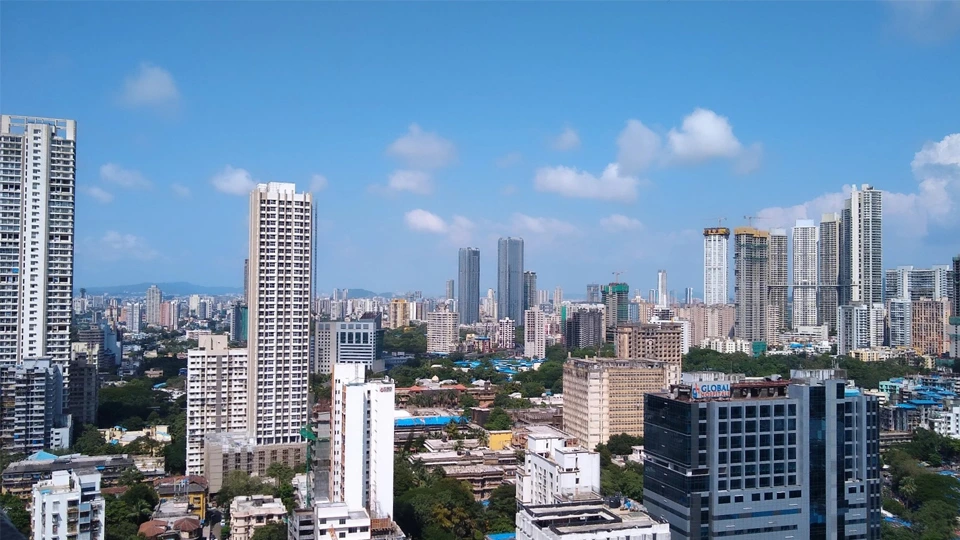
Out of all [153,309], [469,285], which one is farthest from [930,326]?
[153,309]

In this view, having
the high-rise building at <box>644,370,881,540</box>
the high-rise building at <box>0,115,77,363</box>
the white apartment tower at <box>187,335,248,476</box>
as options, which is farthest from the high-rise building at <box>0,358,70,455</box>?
the high-rise building at <box>644,370,881,540</box>

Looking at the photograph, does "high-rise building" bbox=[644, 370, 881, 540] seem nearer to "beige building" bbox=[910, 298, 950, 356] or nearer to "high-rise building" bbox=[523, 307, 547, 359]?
"beige building" bbox=[910, 298, 950, 356]

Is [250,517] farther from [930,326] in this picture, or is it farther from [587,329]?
[930,326]

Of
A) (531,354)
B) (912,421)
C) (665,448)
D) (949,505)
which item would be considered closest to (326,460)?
(665,448)

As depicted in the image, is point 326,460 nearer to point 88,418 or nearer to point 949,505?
point 949,505

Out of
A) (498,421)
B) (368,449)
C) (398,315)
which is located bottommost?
(498,421)

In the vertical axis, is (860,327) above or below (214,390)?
above
